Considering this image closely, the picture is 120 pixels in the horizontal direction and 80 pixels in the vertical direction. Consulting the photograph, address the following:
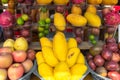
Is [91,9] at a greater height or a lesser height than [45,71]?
greater

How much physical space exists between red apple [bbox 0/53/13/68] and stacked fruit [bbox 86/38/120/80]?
0.47 meters

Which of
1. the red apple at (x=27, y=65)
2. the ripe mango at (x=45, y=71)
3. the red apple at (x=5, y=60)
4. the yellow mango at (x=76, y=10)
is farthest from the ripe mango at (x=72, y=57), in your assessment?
the yellow mango at (x=76, y=10)

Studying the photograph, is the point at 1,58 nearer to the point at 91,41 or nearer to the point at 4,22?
the point at 4,22

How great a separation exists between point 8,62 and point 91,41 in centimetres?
66

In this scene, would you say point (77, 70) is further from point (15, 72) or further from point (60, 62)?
point (15, 72)

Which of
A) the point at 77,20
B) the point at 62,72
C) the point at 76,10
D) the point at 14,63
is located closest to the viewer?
the point at 62,72

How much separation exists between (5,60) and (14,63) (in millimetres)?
75

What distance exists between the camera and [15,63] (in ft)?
3.86

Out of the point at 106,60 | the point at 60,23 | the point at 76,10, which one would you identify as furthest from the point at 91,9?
the point at 106,60

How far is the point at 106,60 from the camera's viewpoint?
48.7 inches

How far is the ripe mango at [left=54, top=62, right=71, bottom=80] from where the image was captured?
107 centimetres

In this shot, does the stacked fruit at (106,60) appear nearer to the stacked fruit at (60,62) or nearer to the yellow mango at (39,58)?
the stacked fruit at (60,62)

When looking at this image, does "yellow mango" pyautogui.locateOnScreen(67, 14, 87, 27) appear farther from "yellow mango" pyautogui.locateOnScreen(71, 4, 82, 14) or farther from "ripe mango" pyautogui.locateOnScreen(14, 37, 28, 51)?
"ripe mango" pyautogui.locateOnScreen(14, 37, 28, 51)

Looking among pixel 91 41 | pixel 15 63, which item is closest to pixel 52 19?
pixel 91 41
